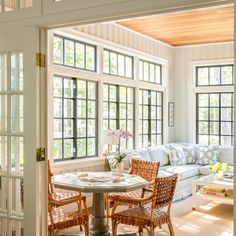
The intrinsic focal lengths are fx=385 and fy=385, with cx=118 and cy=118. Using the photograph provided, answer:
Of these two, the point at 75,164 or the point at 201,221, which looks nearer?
the point at 201,221

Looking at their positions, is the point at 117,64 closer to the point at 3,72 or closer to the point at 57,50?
the point at 57,50

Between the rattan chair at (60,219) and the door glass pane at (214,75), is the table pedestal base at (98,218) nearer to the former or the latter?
the rattan chair at (60,219)

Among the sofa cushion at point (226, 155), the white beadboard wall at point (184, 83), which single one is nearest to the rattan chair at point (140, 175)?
the sofa cushion at point (226, 155)

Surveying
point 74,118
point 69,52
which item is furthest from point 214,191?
point 69,52

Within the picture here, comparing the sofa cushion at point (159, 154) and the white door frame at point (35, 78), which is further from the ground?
the white door frame at point (35, 78)

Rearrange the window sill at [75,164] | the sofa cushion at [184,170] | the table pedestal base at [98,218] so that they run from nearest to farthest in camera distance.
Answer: the table pedestal base at [98,218], the window sill at [75,164], the sofa cushion at [184,170]

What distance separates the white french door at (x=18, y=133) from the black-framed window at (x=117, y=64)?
3922 millimetres

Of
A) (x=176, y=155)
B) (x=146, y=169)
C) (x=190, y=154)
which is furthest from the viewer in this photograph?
(x=190, y=154)

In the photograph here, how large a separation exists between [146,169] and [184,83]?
4.34 metres

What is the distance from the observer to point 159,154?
790cm

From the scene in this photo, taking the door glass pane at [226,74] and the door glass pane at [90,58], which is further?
the door glass pane at [226,74]

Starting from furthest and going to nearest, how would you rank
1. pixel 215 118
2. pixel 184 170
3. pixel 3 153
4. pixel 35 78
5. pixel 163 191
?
pixel 215 118, pixel 184 170, pixel 163 191, pixel 3 153, pixel 35 78

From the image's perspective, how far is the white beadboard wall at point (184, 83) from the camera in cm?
914

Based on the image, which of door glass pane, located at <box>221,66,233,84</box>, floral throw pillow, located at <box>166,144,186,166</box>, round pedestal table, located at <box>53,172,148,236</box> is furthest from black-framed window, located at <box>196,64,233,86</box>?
round pedestal table, located at <box>53,172,148,236</box>
